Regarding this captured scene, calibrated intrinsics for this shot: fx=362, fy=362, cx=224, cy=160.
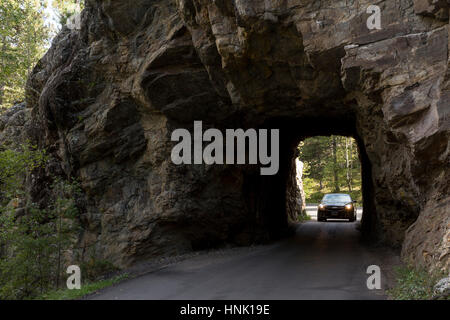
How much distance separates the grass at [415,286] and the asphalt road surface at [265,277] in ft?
1.08

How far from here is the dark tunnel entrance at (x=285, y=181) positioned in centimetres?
1653

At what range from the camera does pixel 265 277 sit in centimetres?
875

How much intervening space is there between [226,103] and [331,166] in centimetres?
3143

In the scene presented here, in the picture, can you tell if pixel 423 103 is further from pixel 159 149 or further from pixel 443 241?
pixel 159 149

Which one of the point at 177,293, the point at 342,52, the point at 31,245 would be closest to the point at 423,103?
the point at 342,52

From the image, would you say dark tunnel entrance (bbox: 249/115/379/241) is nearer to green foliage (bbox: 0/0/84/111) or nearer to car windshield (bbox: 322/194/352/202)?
car windshield (bbox: 322/194/352/202)

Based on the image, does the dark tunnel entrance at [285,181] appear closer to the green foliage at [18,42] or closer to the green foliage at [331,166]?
the green foliage at [18,42]

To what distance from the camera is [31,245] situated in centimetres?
1002

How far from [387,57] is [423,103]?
1.45 metres

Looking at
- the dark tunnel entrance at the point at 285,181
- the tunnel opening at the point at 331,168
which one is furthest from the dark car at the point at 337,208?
the tunnel opening at the point at 331,168

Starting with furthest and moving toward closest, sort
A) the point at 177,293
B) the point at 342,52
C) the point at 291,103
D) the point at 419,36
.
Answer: the point at 291,103 < the point at 342,52 < the point at 419,36 < the point at 177,293

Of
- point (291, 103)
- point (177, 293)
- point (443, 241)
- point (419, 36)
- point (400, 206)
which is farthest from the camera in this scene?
point (291, 103)

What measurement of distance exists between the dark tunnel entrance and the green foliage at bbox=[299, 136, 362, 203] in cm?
1890

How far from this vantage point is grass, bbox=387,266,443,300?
600 centimetres
